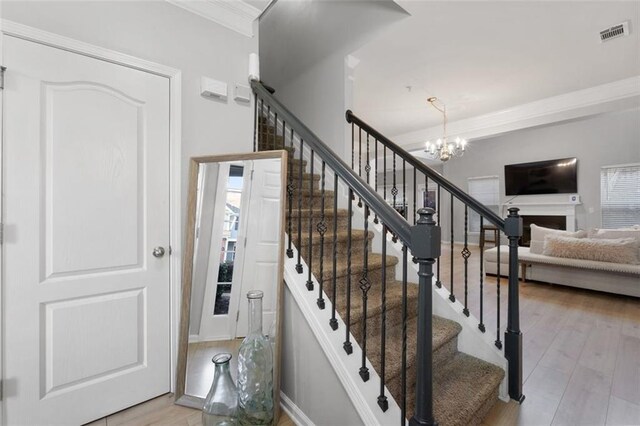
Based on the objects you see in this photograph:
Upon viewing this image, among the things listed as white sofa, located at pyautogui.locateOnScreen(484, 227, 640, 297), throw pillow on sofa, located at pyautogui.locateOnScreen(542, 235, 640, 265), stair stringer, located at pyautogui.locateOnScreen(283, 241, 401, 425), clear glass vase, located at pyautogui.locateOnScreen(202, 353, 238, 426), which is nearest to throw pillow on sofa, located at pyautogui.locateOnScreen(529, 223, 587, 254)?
white sofa, located at pyautogui.locateOnScreen(484, 227, 640, 297)

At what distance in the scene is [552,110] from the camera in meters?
4.75

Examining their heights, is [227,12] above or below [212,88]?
above

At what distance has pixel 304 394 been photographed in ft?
5.11

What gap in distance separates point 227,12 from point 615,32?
12.8 ft

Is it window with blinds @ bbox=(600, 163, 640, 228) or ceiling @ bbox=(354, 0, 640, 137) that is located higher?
ceiling @ bbox=(354, 0, 640, 137)

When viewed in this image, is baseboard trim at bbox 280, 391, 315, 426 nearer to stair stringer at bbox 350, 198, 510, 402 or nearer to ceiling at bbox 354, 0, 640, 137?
stair stringer at bbox 350, 198, 510, 402

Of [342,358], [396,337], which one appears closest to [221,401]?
[342,358]

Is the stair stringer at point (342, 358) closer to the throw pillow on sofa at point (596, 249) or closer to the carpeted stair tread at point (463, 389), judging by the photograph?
the carpeted stair tread at point (463, 389)

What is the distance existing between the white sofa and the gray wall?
275 centimetres

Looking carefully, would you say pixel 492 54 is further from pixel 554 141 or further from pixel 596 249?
pixel 554 141

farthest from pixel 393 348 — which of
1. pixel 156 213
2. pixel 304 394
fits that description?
pixel 156 213

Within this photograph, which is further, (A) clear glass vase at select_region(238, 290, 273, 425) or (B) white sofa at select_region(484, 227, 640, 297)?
(B) white sofa at select_region(484, 227, 640, 297)

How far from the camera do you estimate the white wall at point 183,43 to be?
1.57 meters

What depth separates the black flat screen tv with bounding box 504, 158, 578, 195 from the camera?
6.87 metres
